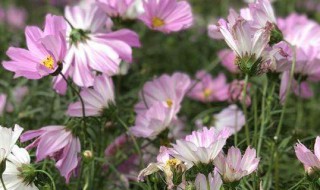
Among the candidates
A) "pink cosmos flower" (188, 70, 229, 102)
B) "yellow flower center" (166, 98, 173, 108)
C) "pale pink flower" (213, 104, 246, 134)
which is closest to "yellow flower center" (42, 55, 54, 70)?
"yellow flower center" (166, 98, 173, 108)

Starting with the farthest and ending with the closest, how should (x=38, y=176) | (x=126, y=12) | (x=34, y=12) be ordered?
1. (x=34, y=12)
2. (x=126, y=12)
3. (x=38, y=176)

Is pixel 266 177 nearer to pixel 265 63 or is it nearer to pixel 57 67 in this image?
pixel 265 63

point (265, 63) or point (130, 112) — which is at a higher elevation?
point (265, 63)

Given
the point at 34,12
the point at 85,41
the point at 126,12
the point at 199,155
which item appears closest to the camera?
the point at 199,155

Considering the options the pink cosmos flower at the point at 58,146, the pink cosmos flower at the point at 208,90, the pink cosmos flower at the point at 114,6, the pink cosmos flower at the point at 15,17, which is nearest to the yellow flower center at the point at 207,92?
the pink cosmos flower at the point at 208,90

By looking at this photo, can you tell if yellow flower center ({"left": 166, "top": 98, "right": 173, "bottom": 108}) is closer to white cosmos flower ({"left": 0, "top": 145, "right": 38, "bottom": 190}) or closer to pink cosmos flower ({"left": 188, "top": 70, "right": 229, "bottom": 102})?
pink cosmos flower ({"left": 188, "top": 70, "right": 229, "bottom": 102})

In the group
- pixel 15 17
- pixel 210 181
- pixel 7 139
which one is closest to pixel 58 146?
pixel 7 139

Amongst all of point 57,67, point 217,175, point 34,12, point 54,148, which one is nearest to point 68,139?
point 54,148
